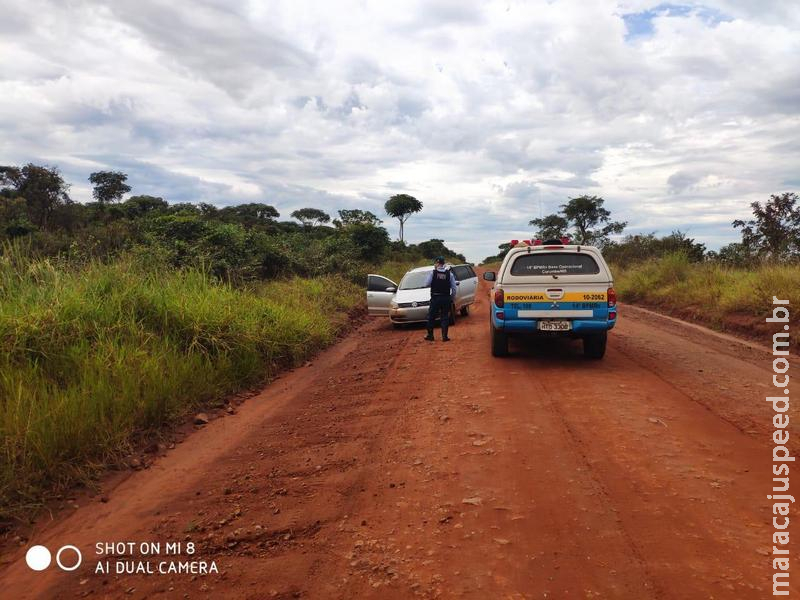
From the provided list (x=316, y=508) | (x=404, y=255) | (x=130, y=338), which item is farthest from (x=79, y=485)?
(x=404, y=255)

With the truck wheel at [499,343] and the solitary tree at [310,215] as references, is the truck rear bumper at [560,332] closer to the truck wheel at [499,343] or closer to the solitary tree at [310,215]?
the truck wheel at [499,343]

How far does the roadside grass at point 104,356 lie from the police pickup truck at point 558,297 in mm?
3768

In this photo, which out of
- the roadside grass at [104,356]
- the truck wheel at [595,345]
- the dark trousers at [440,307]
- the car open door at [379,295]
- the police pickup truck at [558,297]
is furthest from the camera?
the car open door at [379,295]

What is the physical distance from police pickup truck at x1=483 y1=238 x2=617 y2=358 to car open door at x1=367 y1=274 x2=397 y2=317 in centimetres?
606

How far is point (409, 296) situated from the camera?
45.1ft

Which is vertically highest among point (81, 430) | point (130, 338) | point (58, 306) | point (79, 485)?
point (58, 306)

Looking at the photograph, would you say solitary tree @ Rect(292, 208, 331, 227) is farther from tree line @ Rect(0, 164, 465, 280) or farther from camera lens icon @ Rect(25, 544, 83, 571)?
camera lens icon @ Rect(25, 544, 83, 571)

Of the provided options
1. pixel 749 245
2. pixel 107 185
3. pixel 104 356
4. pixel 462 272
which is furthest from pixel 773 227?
pixel 107 185

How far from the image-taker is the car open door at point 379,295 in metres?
14.3

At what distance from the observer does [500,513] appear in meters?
3.48

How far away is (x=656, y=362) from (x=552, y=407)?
3345mm

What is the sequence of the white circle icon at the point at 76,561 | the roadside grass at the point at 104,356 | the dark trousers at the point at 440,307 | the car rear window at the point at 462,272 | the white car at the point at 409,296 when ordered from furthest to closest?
the car rear window at the point at 462,272
the white car at the point at 409,296
the dark trousers at the point at 440,307
the roadside grass at the point at 104,356
the white circle icon at the point at 76,561

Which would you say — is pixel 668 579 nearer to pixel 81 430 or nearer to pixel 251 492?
pixel 251 492
